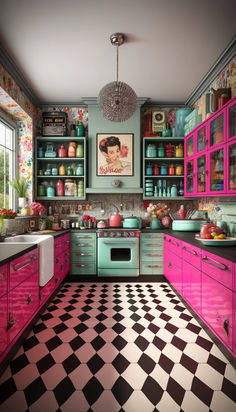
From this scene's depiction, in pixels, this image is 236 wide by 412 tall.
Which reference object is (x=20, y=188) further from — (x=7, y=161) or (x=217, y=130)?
(x=217, y=130)

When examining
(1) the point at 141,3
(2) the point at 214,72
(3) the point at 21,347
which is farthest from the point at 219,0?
(3) the point at 21,347

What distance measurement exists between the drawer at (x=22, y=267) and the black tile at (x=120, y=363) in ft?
3.19

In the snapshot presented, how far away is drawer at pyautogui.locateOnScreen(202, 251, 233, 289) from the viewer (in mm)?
1565

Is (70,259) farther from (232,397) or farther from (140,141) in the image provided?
(232,397)

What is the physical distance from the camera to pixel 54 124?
378 centimetres

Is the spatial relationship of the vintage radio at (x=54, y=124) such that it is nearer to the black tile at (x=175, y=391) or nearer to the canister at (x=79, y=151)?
the canister at (x=79, y=151)

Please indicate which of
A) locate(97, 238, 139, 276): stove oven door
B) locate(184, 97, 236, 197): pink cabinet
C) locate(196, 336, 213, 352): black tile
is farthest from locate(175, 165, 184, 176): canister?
locate(196, 336, 213, 352): black tile

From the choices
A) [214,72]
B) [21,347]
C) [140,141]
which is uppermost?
[214,72]

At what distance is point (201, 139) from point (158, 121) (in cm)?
123

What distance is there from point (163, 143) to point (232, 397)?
3.50 m

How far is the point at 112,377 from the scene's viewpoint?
149cm

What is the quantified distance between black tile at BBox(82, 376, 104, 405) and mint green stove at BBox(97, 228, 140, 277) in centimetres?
194

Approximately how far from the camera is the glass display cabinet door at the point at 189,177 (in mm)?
3271

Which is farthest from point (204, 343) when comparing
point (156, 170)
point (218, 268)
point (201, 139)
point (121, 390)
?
point (156, 170)
